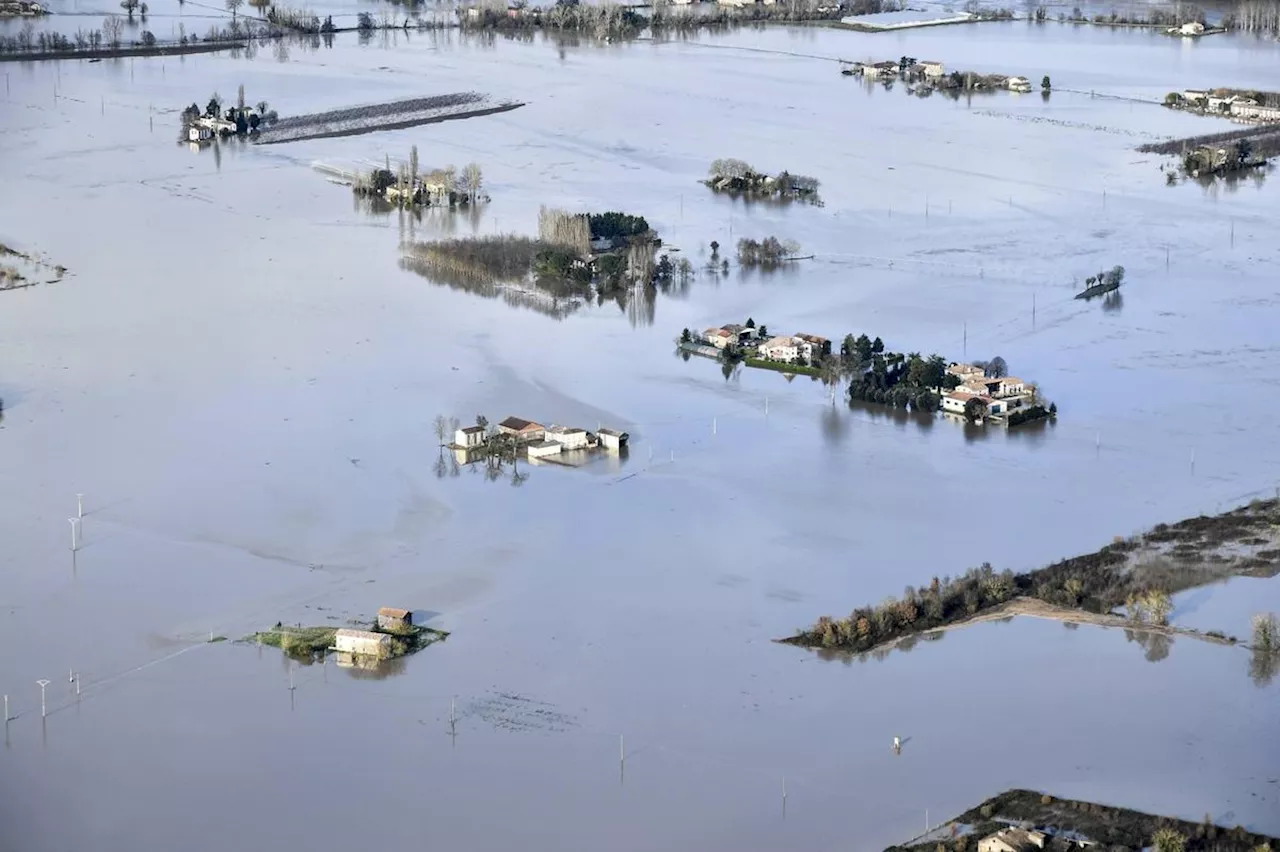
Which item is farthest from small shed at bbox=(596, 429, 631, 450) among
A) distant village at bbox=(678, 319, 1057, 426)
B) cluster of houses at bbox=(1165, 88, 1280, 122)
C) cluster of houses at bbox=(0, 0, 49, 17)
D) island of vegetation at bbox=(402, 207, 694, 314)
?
cluster of houses at bbox=(0, 0, 49, 17)

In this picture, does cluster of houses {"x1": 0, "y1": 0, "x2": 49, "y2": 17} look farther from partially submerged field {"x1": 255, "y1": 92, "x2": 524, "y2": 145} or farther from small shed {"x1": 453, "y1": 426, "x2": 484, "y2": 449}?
small shed {"x1": 453, "y1": 426, "x2": 484, "y2": 449}

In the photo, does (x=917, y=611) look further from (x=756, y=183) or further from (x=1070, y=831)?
(x=756, y=183)

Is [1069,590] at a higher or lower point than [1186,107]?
lower

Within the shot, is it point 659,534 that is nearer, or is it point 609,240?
point 659,534

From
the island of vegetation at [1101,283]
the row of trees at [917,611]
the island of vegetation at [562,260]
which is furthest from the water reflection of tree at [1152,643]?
the island of vegetation at [562,260]

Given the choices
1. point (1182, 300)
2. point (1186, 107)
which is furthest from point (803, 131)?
point (1182, 300)

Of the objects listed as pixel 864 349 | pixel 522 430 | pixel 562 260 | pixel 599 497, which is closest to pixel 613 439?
pixel 522 430

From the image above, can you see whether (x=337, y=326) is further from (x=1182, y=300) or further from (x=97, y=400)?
(x=1182, y=300)
